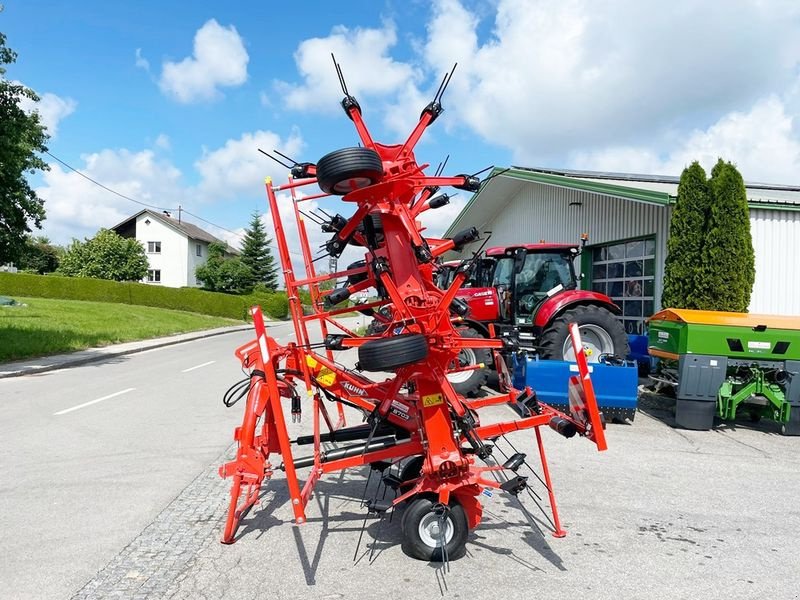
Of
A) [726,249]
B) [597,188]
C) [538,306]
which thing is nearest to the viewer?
[538,306]

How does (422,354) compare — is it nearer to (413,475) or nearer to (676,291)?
(413,475)

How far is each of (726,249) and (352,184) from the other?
9228 millimetres

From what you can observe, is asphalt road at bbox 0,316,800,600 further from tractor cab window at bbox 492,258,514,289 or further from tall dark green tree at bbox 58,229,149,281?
tall dark green tree at bbox 58,229,149,281

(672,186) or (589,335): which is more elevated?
(672,186)

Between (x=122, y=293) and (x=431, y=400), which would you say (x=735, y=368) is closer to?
(x=431, y=400)

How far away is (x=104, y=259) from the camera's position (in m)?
46.1

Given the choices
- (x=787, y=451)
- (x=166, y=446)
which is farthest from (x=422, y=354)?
(x=787, y=451)

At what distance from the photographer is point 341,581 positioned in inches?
143

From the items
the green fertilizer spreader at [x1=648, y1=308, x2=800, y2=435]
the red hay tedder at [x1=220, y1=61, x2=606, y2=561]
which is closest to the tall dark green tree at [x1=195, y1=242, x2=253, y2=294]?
the green fertilizer spreader at [x1=648, y1=308, x2=800, y2=435]

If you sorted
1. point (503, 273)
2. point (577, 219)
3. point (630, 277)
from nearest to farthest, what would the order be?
point (503, 273), point (630, 277), point (577, 219)

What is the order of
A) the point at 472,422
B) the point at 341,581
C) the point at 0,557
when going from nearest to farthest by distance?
the point at 341,581, the point at 0,557, the point at 472,422

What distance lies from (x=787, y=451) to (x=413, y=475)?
5292 millimetres

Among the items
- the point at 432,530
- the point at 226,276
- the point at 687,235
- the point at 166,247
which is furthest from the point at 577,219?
the point at 166,247

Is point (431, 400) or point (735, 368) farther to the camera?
point (735, 368)
